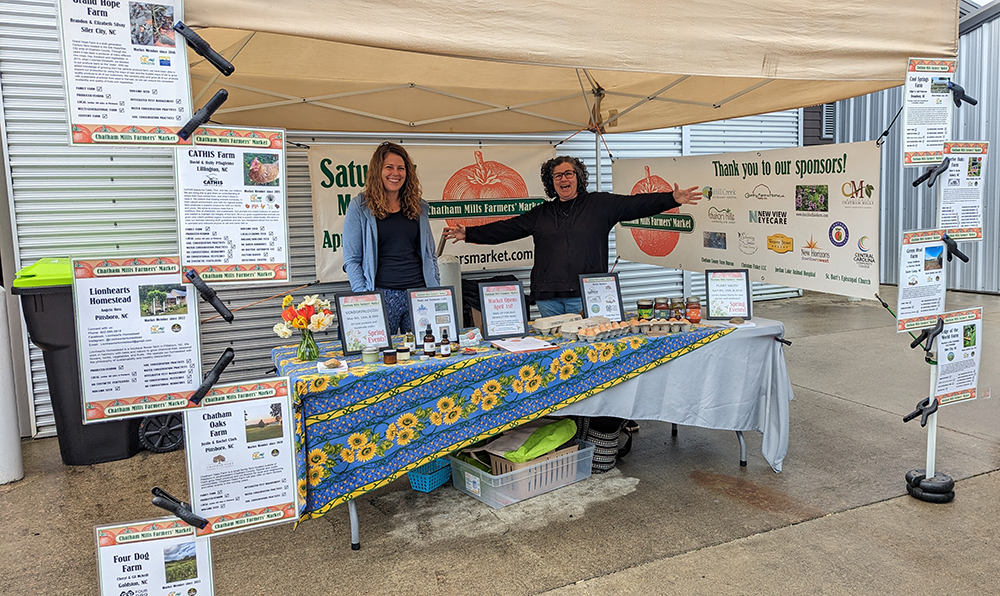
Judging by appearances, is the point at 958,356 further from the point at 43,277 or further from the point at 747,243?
the point at 43,277

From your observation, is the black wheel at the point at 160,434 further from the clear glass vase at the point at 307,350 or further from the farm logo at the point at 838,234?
the farm logo at the point at 838,234

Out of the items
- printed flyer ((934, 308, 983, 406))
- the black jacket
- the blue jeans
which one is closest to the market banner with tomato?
the black jacket

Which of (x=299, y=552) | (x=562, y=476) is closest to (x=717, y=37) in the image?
(x=562, y=476)

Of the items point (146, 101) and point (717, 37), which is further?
point (717, 37)

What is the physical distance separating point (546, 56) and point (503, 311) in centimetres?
144

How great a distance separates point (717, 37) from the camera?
269 cm

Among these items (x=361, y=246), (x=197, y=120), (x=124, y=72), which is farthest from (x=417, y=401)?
(x=124, y=72)

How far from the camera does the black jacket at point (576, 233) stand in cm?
420

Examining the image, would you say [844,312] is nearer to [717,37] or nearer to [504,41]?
[717,37]

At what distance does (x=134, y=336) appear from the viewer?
1627 millimetres

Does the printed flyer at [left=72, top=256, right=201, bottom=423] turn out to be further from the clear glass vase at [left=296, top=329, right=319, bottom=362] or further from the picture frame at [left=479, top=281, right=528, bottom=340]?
the picture frame at [left=479, top=281, right=528, bottom=340]

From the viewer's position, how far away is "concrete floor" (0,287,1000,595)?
106 inches

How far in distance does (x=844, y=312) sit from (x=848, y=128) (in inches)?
150

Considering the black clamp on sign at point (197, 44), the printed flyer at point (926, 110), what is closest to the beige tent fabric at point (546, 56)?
the printed flyer at point (926, 110)
